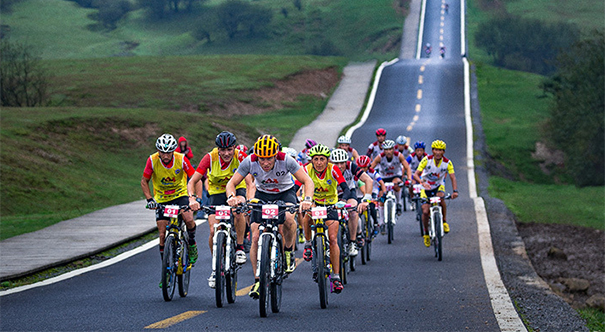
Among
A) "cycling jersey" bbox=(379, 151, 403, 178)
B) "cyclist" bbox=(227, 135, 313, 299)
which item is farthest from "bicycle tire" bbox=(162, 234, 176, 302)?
"cycling jersey" bbox=(379, 151, 403, 178)

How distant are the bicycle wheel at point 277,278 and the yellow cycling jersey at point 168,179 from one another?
2.27 m

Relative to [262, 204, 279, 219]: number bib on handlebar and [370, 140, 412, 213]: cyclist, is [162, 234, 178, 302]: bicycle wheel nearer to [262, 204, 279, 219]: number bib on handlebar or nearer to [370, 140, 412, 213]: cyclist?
[262, 204, 279, 219]: number bib on handlebar

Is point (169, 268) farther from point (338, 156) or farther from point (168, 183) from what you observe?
point (338, 156)

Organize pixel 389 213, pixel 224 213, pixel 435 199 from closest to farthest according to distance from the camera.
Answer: pixel 224 213 → pixel 435 199 → pixel 389 213

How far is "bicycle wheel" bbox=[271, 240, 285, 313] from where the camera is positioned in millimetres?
9595

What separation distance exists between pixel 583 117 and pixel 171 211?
115 ft

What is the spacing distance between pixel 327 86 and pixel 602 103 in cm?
2565

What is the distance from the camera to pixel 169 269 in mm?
10477

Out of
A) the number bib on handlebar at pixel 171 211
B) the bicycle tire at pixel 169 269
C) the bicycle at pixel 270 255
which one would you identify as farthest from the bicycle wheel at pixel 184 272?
the bicycle at pixel 270 255

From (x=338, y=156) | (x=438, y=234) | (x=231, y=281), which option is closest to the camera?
(x=231, y=281)

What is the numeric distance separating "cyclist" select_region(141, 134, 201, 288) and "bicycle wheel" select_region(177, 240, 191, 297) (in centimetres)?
27

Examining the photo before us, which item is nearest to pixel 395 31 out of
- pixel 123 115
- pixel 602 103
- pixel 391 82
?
pixel 391 82

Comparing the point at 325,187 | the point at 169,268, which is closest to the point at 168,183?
the point at 169,268

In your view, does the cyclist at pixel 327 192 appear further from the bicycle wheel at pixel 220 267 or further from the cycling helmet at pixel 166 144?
the cycling helmet at pixel 166 144
